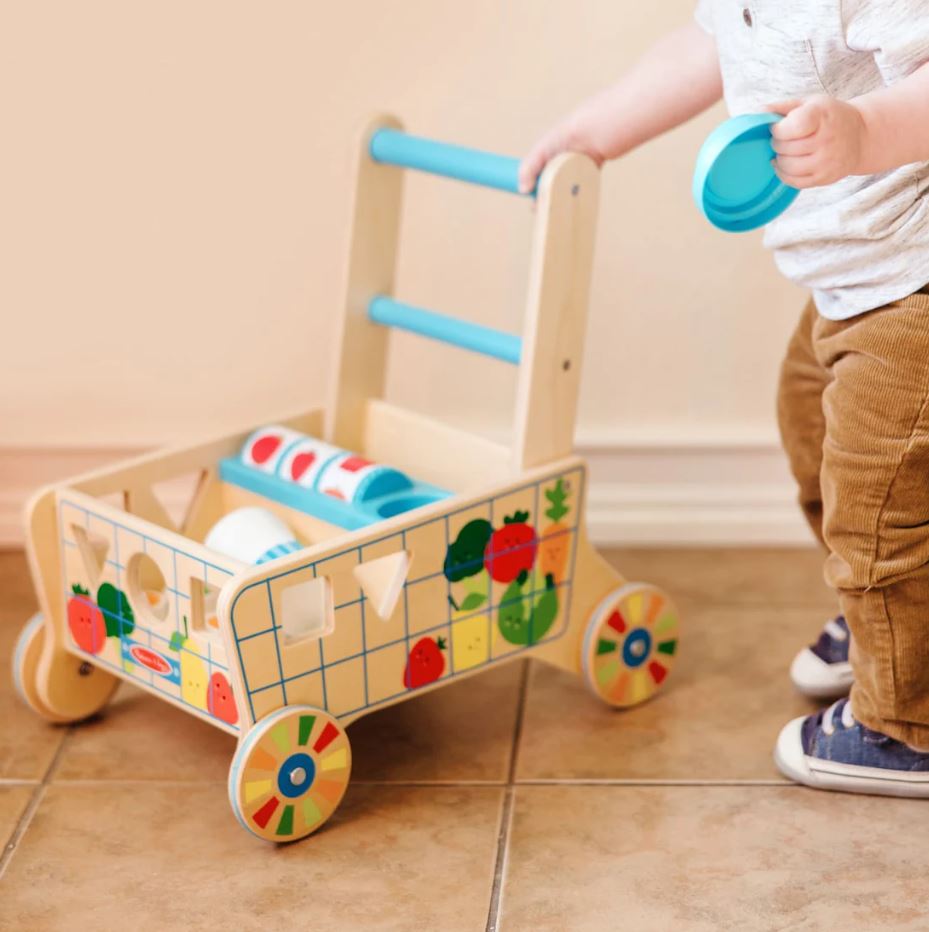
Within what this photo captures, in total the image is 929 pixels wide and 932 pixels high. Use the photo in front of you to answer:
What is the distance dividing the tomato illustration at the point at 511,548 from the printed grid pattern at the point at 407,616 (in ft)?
0.04

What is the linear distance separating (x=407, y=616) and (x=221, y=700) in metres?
0.14

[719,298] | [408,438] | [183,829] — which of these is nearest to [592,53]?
[719,298]

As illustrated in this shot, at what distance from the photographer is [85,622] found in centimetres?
111

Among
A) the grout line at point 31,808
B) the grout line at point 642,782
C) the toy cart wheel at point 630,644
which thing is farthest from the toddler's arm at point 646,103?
the grout line at point 31,808

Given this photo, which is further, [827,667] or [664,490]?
[664,490]

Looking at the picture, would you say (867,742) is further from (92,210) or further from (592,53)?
(92,210)

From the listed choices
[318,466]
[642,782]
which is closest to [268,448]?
[318,466]

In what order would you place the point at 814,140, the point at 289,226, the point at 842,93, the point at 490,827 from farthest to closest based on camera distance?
the point at 289,226
the point at 490,827
the point at 842,93
the point at 814,140

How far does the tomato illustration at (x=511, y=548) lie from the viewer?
3.52 feet

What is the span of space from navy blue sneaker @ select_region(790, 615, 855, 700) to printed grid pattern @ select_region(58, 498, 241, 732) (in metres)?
0.47

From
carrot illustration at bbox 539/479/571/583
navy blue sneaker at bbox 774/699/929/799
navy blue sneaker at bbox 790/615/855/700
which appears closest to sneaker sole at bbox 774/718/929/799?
navy blue sneaker at bbox 774/699/929/799

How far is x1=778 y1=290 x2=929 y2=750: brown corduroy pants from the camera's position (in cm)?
95

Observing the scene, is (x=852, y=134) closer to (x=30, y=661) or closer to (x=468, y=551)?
(x=468, y=551)

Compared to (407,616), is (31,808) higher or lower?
lower
